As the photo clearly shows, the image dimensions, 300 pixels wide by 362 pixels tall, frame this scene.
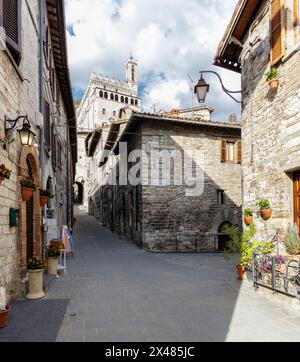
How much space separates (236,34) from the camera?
8.54 meters

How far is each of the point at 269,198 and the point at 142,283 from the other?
3.95 m

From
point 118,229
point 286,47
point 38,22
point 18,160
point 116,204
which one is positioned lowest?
point 118,229

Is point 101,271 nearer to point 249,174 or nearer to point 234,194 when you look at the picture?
point 249,174

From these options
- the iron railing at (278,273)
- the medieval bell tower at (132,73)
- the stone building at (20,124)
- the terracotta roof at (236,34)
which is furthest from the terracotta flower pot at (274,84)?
the medieval bell tower at (132,73)

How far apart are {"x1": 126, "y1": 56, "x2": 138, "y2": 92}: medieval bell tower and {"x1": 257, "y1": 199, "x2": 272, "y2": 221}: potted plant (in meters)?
71.5

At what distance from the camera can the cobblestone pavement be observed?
13.5 feet

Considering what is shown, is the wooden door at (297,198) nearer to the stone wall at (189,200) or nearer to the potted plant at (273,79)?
the potted plant at (273,79)

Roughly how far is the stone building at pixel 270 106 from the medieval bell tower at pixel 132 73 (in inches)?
2723

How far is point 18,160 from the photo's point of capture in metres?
5.93

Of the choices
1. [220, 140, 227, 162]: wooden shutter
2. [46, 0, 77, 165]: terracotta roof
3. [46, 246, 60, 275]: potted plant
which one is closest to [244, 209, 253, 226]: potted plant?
[46, 246, 60, 275]: potted plant

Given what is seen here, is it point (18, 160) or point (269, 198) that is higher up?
point (18, 160)

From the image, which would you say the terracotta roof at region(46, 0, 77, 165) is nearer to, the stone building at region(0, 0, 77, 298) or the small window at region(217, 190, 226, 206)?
the stone building at region(0, 0, 77, 298)

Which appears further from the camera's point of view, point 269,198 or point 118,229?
point 118,229

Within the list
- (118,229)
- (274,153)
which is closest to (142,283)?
(274,153)
